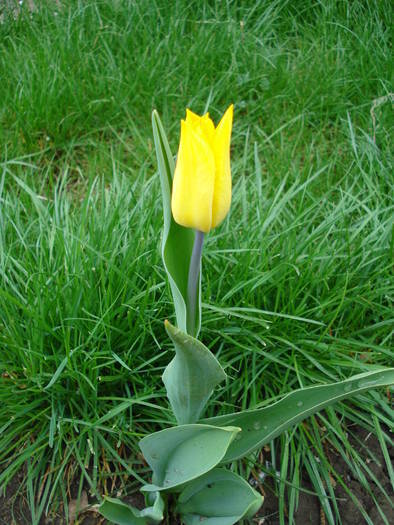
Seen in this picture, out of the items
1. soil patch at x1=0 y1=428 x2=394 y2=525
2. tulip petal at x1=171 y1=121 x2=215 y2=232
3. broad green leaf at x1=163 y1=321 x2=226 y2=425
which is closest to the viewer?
tulip petal at x1=171 y1=121 x2=215 y2=232

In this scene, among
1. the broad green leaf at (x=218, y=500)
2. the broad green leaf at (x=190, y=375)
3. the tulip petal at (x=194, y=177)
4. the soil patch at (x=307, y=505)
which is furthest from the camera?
the soil patch at (x=307, y=505)

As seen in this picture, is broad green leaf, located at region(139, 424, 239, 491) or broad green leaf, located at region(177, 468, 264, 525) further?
broad green leaf, located at region(177, 468, 264, 525)

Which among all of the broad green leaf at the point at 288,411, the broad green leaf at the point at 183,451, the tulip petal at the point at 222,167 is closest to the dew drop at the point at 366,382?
the broad green leaf at the point at 288,411

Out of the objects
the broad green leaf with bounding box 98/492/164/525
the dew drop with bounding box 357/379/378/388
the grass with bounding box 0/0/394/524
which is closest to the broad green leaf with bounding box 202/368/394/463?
the dew drop with bounding box 357/379/378/388

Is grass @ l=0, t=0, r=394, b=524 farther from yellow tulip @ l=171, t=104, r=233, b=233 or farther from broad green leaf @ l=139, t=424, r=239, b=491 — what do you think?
yellow tulip @ l=171, t=104, r=233, b=233

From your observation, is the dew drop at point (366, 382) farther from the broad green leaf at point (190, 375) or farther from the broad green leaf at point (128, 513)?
the broad green leaf at point (128, 513)
